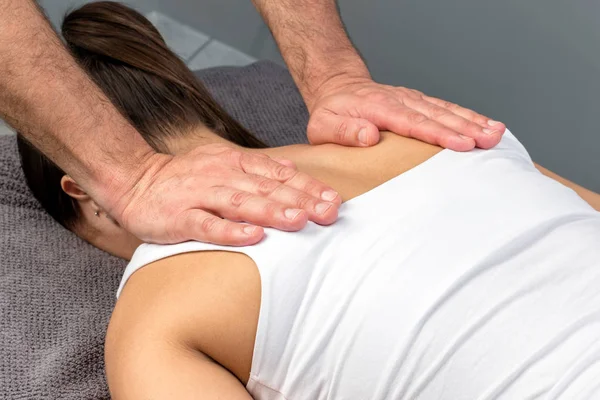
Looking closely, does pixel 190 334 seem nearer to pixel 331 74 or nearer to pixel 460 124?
pixel 460 124

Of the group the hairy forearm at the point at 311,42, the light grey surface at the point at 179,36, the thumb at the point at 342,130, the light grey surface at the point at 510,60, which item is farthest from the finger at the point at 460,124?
the light grey surface at the point at 179,36

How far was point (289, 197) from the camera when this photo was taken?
3.74ft

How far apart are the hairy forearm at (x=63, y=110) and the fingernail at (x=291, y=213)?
311 millimetres

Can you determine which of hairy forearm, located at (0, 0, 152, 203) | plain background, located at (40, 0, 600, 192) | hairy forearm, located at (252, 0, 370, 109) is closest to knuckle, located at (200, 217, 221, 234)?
hairy forearm, located at (0, 0, 152, 203)

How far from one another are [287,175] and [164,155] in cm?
23

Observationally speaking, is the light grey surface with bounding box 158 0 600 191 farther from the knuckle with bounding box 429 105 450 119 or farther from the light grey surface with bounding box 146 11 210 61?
the knuckle with bounding box 429 105 450 119

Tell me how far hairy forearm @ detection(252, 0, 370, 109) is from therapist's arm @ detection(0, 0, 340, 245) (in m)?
0.43

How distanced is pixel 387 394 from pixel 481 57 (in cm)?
148

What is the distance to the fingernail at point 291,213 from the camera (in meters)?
1.08

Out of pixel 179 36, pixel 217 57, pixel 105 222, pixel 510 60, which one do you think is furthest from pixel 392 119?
pixel 179 36

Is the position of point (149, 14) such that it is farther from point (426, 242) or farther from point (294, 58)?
point (426, 242)

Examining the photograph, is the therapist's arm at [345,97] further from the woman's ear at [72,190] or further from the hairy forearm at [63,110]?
the woman's ear at [72,190]

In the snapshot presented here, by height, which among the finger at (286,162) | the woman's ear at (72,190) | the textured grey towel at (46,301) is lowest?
the textured grey towel at (46,301)

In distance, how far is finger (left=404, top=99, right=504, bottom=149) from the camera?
126 cm
